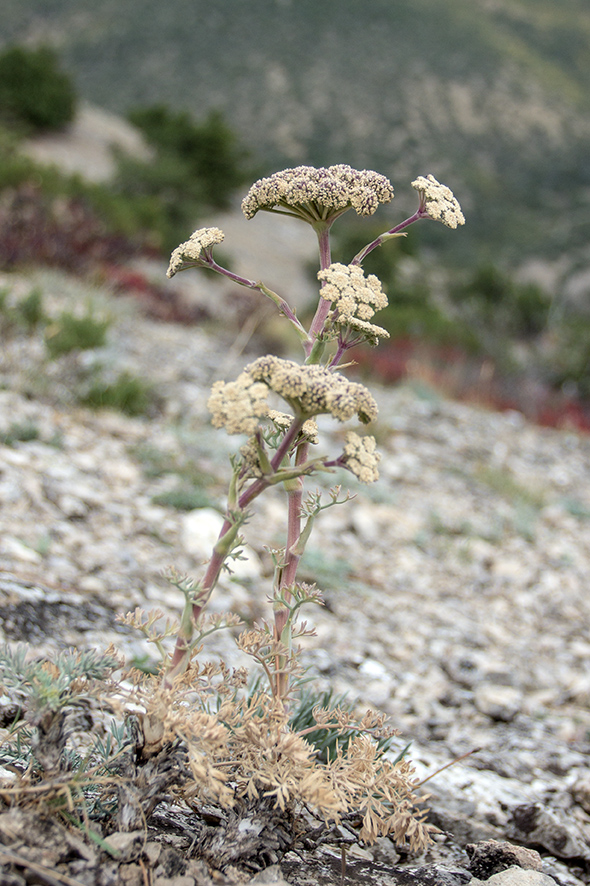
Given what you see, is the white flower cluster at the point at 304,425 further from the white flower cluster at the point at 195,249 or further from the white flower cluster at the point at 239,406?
the white flower cluster at the point at 195,249

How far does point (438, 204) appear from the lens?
47.4 inches

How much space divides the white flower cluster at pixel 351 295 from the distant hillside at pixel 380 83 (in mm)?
45267

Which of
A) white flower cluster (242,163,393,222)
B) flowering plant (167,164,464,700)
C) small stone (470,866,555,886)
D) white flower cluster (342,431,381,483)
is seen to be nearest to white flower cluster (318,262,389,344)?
flowering plant (167,164,464,700)

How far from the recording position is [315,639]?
107 inches

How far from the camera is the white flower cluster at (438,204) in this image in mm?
1190

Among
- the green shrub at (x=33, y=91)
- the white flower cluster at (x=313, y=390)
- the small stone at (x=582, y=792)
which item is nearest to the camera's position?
the white flower cluster at (x=313, y=390)

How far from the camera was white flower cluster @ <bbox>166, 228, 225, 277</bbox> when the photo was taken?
1188mm

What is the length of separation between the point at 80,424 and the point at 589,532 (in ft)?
12.5

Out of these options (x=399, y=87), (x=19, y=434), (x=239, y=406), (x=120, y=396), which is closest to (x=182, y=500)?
(x=19, y=434)

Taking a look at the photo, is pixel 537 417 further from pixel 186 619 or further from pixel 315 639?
pixel 186 619

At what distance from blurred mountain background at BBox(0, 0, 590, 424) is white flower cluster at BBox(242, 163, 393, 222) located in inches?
1474

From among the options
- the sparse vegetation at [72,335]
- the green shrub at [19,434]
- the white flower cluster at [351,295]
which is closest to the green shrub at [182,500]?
the green shrub at [19,434]

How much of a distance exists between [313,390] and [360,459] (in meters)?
0.15

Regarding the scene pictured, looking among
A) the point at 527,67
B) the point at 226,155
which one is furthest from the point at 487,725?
the point at 527,67
